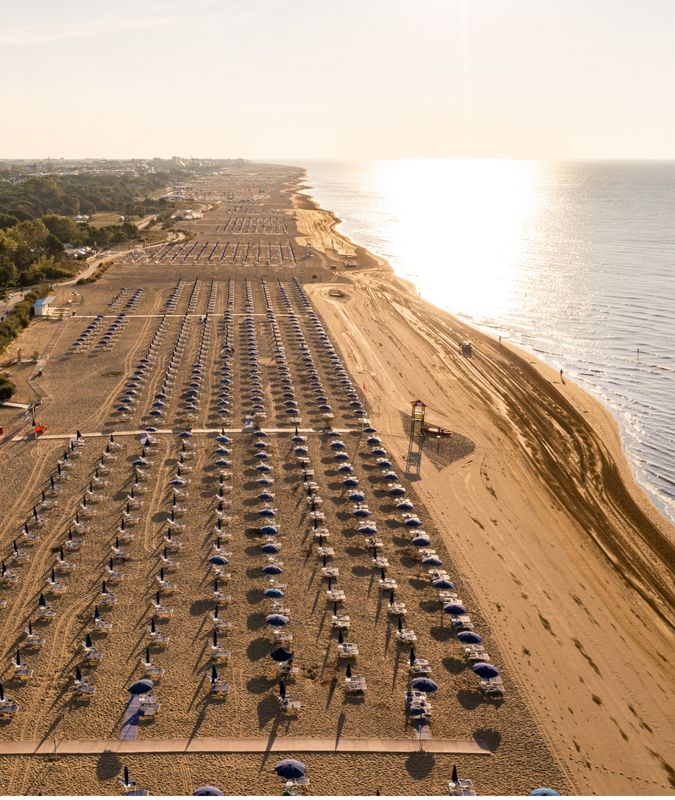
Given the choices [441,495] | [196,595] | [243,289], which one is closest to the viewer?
[196,595]

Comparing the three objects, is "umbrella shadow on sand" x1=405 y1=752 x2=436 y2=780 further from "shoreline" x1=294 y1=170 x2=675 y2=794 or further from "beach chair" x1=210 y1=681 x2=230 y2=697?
"beach chair" x1=210 y1=681 x2=230 y2=697

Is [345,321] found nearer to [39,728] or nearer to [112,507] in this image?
[112,507]

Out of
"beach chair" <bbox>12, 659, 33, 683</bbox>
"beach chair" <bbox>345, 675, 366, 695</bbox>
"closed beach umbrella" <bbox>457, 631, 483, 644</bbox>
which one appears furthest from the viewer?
"closed beach umbrella" <bbox>457, 631, 483, 644</bbox>

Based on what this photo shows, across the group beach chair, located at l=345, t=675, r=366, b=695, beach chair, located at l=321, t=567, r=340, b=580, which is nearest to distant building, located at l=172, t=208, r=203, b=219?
beach chair, located at l=321, t=567, r=340, b=580

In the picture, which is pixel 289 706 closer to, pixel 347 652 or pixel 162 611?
pixel 347 652

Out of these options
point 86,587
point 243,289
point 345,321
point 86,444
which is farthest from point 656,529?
point 243,289

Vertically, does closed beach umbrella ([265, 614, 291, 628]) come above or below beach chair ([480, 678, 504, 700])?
above
